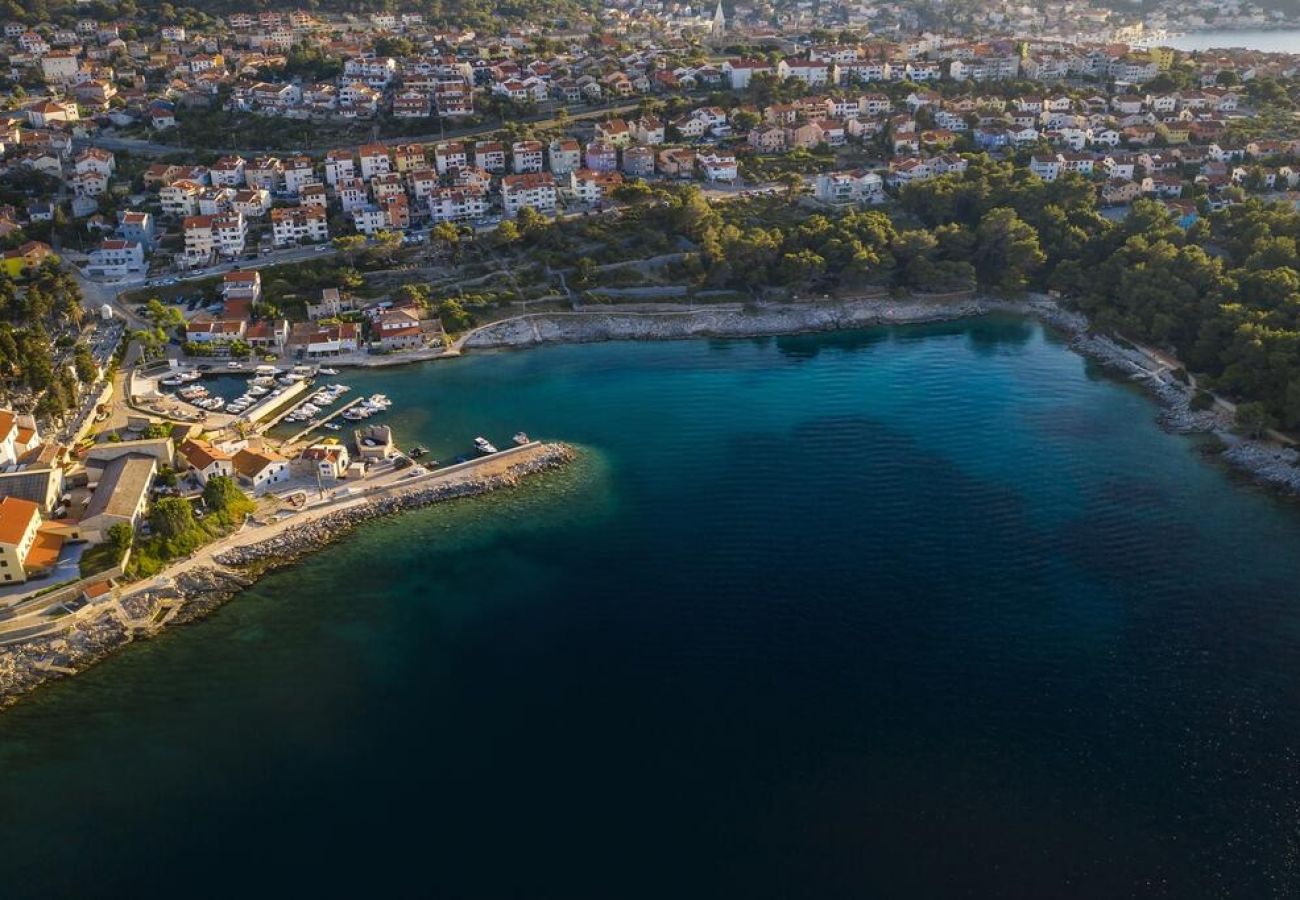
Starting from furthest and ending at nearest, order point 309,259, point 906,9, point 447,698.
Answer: point 906,9 < point 309,259 < point 447,698

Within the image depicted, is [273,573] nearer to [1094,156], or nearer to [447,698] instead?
[447,698]

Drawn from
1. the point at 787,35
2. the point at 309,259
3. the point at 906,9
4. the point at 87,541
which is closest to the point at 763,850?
the point at 87,541

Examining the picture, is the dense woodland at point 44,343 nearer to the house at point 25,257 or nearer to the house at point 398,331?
the house at point 25,257

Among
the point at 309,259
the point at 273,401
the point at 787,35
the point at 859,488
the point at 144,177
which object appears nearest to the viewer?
the point at 859,488

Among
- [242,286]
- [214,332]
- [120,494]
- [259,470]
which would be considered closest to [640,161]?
[242,286]

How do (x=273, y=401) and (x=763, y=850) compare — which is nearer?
(x=763, y=850)

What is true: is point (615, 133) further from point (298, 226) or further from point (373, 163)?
point (298, 226)
